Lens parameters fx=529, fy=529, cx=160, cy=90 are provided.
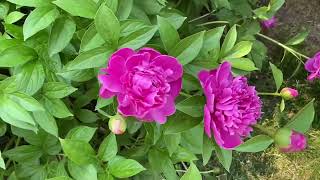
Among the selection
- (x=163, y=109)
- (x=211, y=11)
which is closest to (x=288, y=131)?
A: (x=163, y=109)

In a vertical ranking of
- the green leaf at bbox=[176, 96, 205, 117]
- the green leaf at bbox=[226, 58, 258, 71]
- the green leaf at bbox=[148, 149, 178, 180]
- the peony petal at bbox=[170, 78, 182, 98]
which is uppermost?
the peony petal at bbox=[170, 78, 182, 98]

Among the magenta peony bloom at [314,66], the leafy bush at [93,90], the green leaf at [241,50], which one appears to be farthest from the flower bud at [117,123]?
the magenta peony bloom at [314,66]

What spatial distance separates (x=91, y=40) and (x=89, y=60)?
7 centimetres

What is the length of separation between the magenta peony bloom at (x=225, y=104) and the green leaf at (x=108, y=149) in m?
0.23

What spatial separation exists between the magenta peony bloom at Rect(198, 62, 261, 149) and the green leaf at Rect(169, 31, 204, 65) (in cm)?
6

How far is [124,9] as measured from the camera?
1.02 m

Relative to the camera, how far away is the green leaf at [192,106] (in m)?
0.92

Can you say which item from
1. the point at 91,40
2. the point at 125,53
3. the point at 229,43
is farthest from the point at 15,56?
the point at 229,43

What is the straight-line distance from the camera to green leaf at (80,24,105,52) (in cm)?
96

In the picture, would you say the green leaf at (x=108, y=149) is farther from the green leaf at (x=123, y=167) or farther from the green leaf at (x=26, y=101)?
the green leaf at (x=26, y=101)

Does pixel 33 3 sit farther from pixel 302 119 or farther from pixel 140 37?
pixel 302 119

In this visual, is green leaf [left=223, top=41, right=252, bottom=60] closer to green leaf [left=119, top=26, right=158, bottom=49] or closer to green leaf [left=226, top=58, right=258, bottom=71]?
green leaf [left=226, top=58, right=258, bottom=71]

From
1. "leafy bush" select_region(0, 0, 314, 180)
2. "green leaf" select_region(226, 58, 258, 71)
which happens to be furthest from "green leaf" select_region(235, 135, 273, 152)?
"green leaf" select_region(226, 58, 258, 71)

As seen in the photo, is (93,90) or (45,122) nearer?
(45,122)
